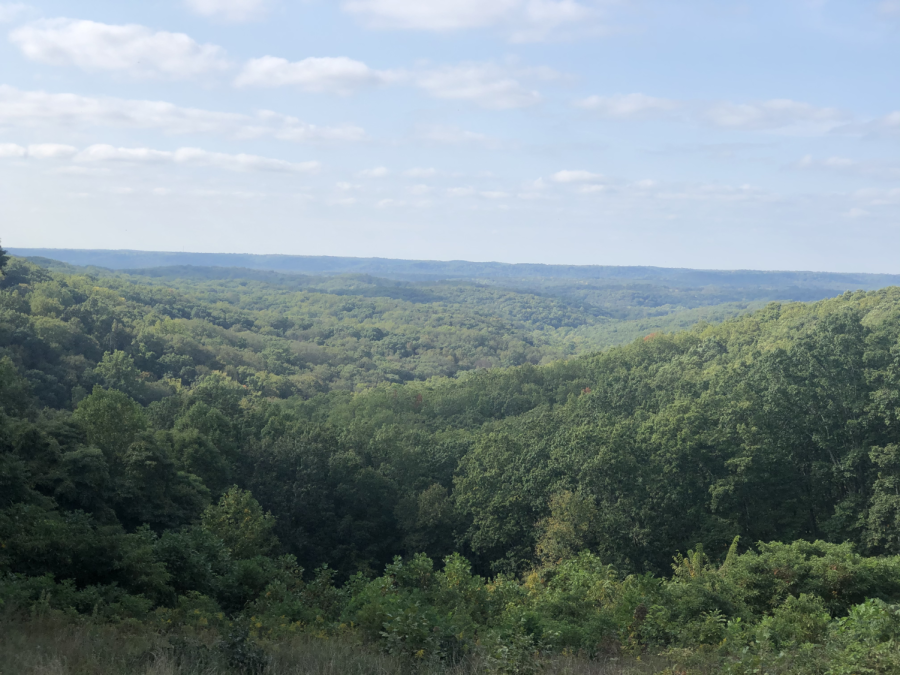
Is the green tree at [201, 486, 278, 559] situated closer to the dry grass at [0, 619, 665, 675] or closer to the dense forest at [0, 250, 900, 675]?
the dense forest at [0, 250, 900, 675]

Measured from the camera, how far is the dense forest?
12.8m

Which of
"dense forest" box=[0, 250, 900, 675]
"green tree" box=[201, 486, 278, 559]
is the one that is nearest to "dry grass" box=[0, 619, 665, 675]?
"dense forest" box=[0, 250, 900, 675]

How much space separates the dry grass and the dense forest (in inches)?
3.1

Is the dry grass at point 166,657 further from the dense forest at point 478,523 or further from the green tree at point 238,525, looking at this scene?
the green tree at point 238,525

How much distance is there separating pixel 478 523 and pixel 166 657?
3075 centimetres

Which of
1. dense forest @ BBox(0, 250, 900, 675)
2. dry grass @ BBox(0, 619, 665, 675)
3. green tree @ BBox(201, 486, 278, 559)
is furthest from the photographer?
green tree @ BBox(201, 486, 278, 559)

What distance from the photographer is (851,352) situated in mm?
36719

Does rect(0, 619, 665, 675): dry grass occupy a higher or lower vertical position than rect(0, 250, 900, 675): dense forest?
higher

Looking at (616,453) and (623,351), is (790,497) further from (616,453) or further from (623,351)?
(623,351)

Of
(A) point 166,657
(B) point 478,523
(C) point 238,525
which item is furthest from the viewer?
(B) point 478,523

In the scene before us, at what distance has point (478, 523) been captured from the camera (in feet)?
129

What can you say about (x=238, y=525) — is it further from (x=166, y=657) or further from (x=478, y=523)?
(x=166, y=657)

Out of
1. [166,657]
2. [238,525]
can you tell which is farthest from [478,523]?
[166,657]

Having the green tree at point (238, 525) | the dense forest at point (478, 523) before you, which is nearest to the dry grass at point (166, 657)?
the dense forest at point (478, 523)
